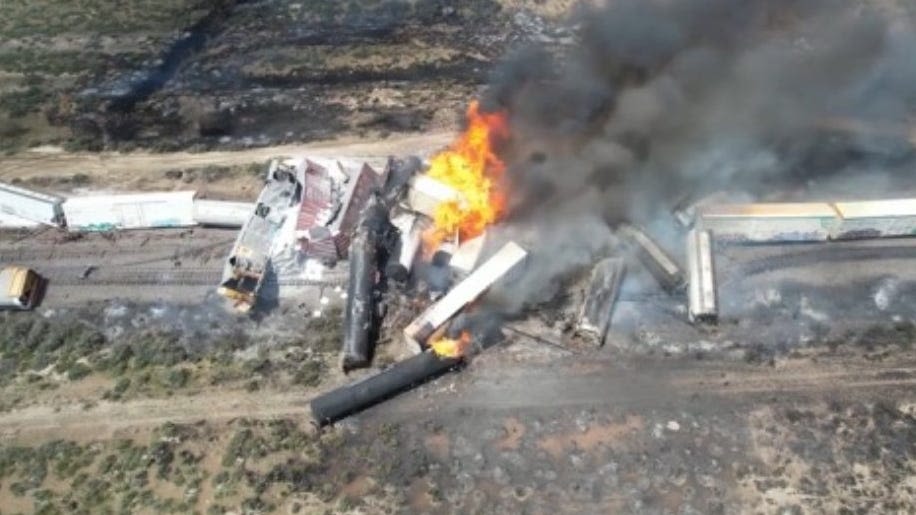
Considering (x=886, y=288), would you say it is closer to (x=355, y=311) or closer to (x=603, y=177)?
(x=603, y=177)

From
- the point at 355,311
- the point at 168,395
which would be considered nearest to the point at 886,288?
the point at 355,311

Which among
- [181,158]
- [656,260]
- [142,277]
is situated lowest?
[142,277]

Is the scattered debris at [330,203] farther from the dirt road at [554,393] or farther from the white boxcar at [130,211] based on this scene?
the dirt road at [554,393]

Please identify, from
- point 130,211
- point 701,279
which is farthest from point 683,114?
point 130,211

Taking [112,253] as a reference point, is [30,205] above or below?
above

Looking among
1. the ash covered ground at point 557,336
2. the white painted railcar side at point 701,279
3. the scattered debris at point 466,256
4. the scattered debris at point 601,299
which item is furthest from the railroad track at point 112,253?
the white painted railcar side at point 701,279

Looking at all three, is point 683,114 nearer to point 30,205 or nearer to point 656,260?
point 656,260
